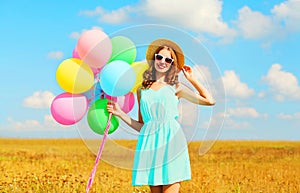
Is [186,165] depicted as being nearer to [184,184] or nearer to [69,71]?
[69,71]

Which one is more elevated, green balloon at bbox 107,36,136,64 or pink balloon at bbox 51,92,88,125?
green balloon at bbox 107,36,136,64

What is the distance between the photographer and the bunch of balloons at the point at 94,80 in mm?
5004

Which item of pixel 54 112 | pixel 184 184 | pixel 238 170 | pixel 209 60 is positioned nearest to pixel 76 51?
pixel 54 112

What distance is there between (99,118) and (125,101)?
1.08 feet

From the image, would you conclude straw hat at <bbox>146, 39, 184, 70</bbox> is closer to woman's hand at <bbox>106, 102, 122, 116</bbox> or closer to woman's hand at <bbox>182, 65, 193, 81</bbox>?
woman's hand at <bbox>182, 65, 193, 81</bbox>

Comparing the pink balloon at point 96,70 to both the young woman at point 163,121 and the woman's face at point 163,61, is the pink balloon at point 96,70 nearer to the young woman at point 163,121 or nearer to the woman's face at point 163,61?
the young woman at point 163,121

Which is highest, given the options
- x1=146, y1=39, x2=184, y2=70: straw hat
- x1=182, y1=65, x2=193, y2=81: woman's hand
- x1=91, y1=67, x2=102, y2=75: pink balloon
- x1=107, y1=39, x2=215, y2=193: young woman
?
x1=146, y1=39, x2=184, y2=70: straw hat

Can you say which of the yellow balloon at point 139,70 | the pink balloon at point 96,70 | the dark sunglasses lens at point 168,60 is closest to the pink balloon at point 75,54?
the pink balloon at point 96,70

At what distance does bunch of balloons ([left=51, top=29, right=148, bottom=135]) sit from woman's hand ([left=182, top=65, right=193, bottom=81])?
41 centimetres

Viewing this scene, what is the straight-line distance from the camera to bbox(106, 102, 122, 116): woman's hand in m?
4.95

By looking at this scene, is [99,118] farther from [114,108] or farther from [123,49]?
[123,49]

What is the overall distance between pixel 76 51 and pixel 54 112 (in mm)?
717

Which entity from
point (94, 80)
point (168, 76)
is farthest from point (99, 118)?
point (168, 76)

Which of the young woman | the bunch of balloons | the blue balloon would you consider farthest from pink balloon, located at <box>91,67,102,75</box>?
the young woman
